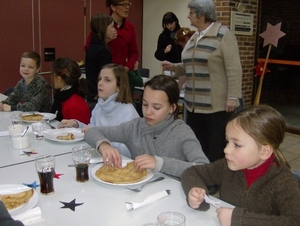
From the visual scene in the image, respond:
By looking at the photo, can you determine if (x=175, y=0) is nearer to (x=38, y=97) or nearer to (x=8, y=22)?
(x=8, y=22)

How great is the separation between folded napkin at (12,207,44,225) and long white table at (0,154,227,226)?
3 cm

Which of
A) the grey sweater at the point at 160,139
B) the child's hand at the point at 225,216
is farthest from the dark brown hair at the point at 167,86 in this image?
the child's hand at the point at 225,216

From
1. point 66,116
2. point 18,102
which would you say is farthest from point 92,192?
point 18,102

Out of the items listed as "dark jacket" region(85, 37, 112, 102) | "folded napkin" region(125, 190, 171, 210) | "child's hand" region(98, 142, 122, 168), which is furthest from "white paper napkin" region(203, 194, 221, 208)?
"dark jacket" region(85, 37, 112, 102)

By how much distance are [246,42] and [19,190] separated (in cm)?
462

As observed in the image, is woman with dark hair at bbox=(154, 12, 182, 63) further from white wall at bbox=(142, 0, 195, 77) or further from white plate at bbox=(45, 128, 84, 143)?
white plate at bbox=(45, 128, 84, 143)

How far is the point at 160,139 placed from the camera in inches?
73.7

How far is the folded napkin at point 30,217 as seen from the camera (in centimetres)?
114

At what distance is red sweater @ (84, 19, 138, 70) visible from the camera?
11.2ft

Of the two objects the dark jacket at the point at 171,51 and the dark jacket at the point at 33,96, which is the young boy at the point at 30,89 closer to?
the dark jacket at the point at 33,96

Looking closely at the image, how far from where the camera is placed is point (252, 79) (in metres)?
5.50

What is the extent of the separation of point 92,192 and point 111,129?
2.17 ft

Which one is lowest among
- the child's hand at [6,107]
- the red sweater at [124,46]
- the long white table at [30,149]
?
the long white table at [30,149]

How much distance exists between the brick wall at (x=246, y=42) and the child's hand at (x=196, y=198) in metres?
4.04
